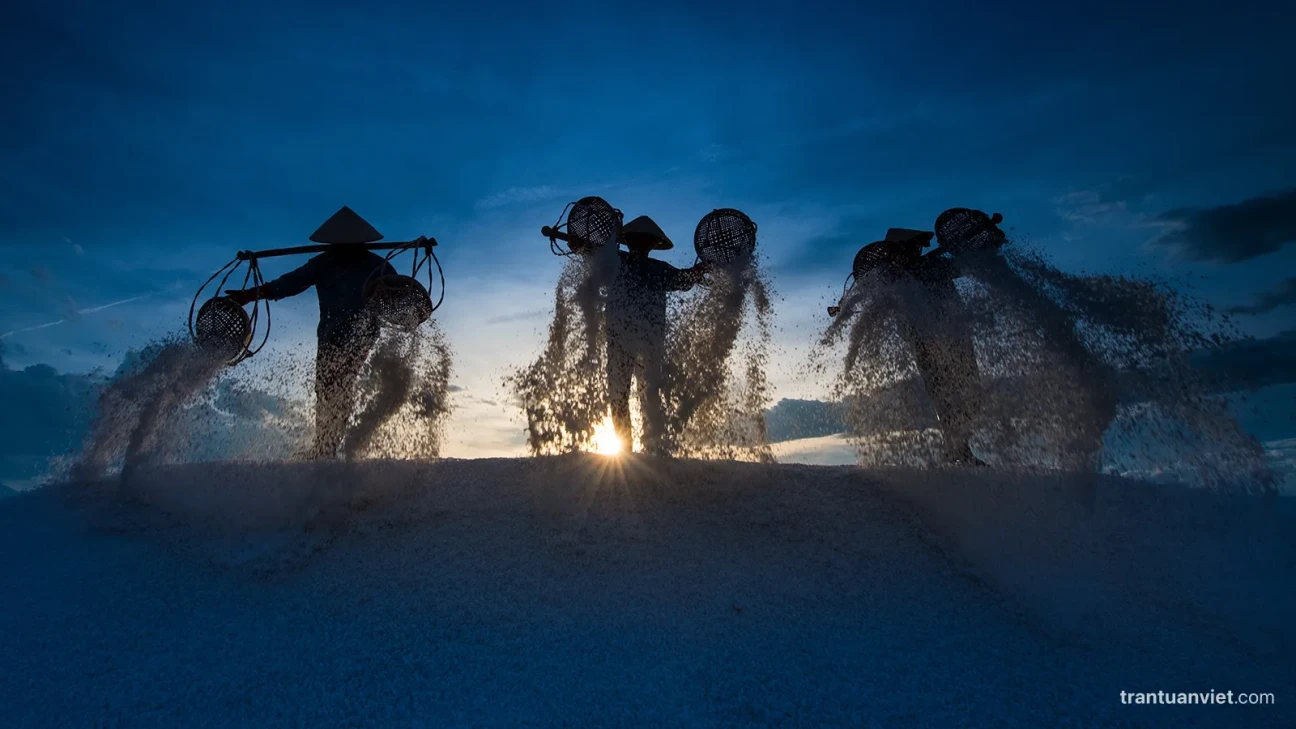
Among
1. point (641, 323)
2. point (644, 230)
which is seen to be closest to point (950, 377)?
point (641, 323)

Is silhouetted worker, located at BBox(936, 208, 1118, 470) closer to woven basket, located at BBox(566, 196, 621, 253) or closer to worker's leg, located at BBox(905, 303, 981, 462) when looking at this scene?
worker's leg, located at BBox(905, 303, 981, 462)

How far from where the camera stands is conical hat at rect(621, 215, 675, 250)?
6816 millimetres

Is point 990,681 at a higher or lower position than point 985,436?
lower

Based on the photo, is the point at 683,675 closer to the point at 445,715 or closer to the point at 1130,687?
the point at 445,715

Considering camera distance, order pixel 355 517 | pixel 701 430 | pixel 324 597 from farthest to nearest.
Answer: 1. pixel 701 430
2. pixel 355 517
3. pixel 324 597

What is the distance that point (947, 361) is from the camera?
616cm

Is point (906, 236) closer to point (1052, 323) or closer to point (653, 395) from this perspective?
point (1052, 323)

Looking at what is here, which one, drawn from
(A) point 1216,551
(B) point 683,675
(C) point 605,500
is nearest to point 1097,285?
(A) point 1216,551

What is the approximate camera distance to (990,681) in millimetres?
3650

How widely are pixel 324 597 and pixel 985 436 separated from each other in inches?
190

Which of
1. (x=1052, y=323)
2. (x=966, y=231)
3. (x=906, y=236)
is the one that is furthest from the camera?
(x=906, y=236)

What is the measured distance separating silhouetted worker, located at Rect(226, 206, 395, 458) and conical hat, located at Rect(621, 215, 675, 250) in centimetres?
216

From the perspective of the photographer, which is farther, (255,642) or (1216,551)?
(1216,551)

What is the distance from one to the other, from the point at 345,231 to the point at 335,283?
1.62ft
